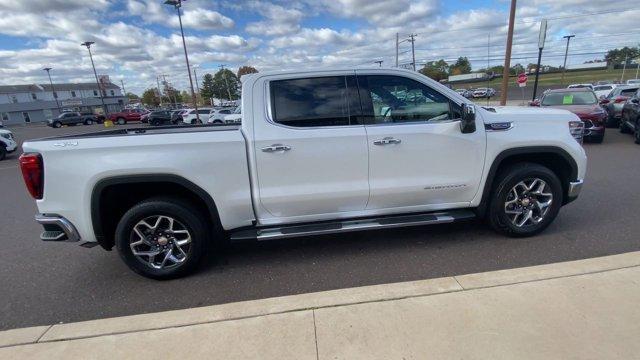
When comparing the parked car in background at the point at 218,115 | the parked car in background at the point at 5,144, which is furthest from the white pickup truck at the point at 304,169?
the parked car in background at the point at 218,115

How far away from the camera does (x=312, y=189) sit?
3.53 metres

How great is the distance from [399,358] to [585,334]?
124cm

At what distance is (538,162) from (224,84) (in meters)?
97.2

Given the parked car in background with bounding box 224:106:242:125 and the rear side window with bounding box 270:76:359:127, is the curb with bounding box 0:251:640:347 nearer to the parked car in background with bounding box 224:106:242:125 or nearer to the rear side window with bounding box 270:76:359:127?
the rear side window with bounding box 270:76:359:127

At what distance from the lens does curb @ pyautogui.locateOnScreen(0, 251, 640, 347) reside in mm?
2750

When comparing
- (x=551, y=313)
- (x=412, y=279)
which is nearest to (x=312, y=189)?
(x=412, y=279)

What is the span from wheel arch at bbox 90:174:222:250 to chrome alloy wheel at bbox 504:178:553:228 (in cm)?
304

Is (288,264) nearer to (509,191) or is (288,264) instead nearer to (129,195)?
(129,195)

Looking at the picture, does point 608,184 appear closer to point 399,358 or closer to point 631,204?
point 631,204

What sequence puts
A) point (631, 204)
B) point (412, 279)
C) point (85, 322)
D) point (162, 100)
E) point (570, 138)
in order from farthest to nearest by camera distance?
1. point (162, 100)
2. point (631, 204)
3. point (570, 138)
4. point (412, 279)
5. point (85, 322)

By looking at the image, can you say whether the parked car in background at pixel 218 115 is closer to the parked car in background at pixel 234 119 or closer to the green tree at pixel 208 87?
the parked car in background at pixel 234 119

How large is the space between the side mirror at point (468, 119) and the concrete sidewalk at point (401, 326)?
4.56 ft

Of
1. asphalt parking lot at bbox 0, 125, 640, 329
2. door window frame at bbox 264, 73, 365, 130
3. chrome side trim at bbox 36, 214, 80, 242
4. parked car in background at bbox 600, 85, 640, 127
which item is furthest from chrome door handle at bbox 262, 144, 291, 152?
parked car in background at bbox 600, 85, 640, 127

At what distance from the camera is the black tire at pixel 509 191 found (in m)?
3.86
